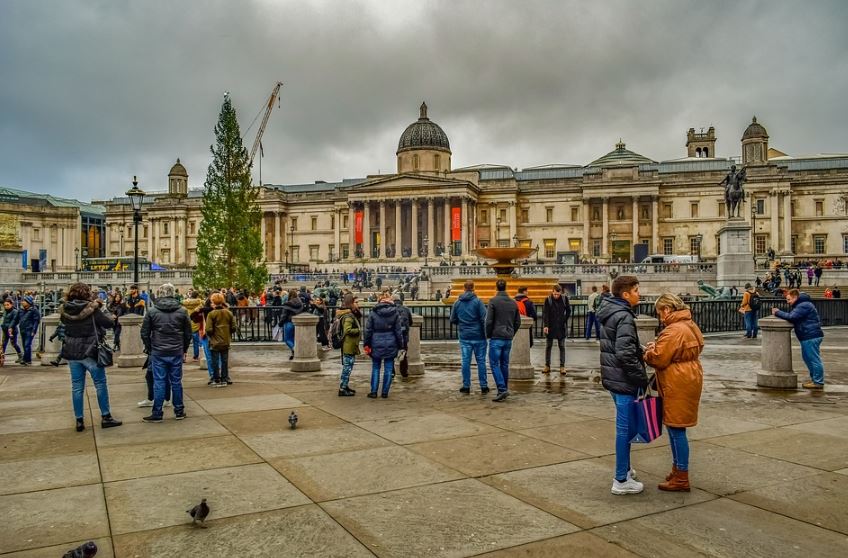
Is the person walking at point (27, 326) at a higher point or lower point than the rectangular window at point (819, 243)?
lower

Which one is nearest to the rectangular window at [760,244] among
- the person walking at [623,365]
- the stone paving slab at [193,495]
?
the person walking at [623,365]

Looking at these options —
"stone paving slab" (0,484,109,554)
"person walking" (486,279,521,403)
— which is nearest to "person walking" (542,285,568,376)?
"person walking" (486,279,521,403)

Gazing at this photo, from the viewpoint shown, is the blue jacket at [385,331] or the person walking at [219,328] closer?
the blue jacket at [385,331]

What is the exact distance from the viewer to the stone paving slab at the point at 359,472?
6672 mm

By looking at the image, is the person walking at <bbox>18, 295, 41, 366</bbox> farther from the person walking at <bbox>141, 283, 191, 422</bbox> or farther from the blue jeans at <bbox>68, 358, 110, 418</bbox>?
the blue jeans at <bbox>68, 358, 110, 418</bbox>

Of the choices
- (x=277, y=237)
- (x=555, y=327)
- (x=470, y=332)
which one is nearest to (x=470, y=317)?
(x=470, y=332)

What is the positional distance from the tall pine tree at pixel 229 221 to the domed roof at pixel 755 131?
72228 mm

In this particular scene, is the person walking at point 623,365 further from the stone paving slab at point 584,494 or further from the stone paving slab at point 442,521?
the stone paving slab at point 442,521

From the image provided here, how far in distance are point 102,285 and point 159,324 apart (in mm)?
58279

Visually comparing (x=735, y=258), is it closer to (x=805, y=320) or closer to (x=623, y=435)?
(x=805, y=320)

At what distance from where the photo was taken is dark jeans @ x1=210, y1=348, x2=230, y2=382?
1347 centimetres

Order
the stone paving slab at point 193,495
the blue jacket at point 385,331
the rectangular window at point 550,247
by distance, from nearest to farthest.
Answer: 1. the stone paving slab at point 193,495
2. the blue jacket at point 385,331
3. the rectangular window at point 550,247

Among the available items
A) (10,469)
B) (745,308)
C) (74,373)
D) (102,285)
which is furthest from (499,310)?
(102,285)

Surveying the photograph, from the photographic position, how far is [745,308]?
Result: 2364 cm
